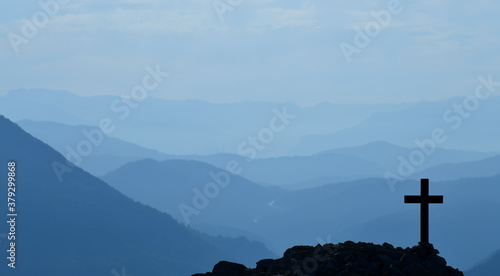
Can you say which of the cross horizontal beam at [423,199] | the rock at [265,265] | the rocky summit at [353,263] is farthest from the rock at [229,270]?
the cross horizontal beam at [423,199]

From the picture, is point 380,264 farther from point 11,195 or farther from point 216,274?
point 11,195

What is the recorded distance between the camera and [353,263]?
17.2m

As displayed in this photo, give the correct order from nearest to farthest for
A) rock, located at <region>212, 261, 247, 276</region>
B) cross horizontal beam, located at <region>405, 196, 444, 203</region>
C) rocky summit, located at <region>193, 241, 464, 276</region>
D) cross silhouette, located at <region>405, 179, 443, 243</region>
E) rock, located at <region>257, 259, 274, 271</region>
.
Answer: rocky summit, located at <region>193, 241, 464, 276</region> → rock, located at <region>212, 261, 247, 276</region> → rock, located at <region>257, 259, 274, 271</region> → cross silhouette, located at <region>405, 179, 443, 243</region> → cross horizontal beam, located at <region>405, 196, 444, 203</region>

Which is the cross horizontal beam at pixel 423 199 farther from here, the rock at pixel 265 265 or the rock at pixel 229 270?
A: the rock at pixel 229 270

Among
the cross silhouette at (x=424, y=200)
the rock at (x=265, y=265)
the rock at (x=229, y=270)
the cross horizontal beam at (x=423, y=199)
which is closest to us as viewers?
the rock at (x=229, y=270)

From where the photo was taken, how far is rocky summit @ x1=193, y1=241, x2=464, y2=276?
16.9 metres

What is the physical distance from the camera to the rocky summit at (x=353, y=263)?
16922mm

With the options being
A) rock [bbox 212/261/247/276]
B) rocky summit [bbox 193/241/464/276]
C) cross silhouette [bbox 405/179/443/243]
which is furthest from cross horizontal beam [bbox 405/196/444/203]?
rock [bbox 212/261/247/276]

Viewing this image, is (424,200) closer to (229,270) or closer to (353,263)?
(353,263)

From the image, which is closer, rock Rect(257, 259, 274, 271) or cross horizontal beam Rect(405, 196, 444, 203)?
rock Rect(257, 259, 274, 271)

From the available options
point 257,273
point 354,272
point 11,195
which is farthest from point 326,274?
point 11,195

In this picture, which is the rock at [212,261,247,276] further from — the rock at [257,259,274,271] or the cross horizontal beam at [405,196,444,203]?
the cross horizontal beam at [405,196,444,203]

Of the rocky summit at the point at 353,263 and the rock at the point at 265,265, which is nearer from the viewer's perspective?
the rocky summit at the point at 353,263

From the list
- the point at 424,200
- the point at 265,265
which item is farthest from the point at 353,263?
the point at 424,200
